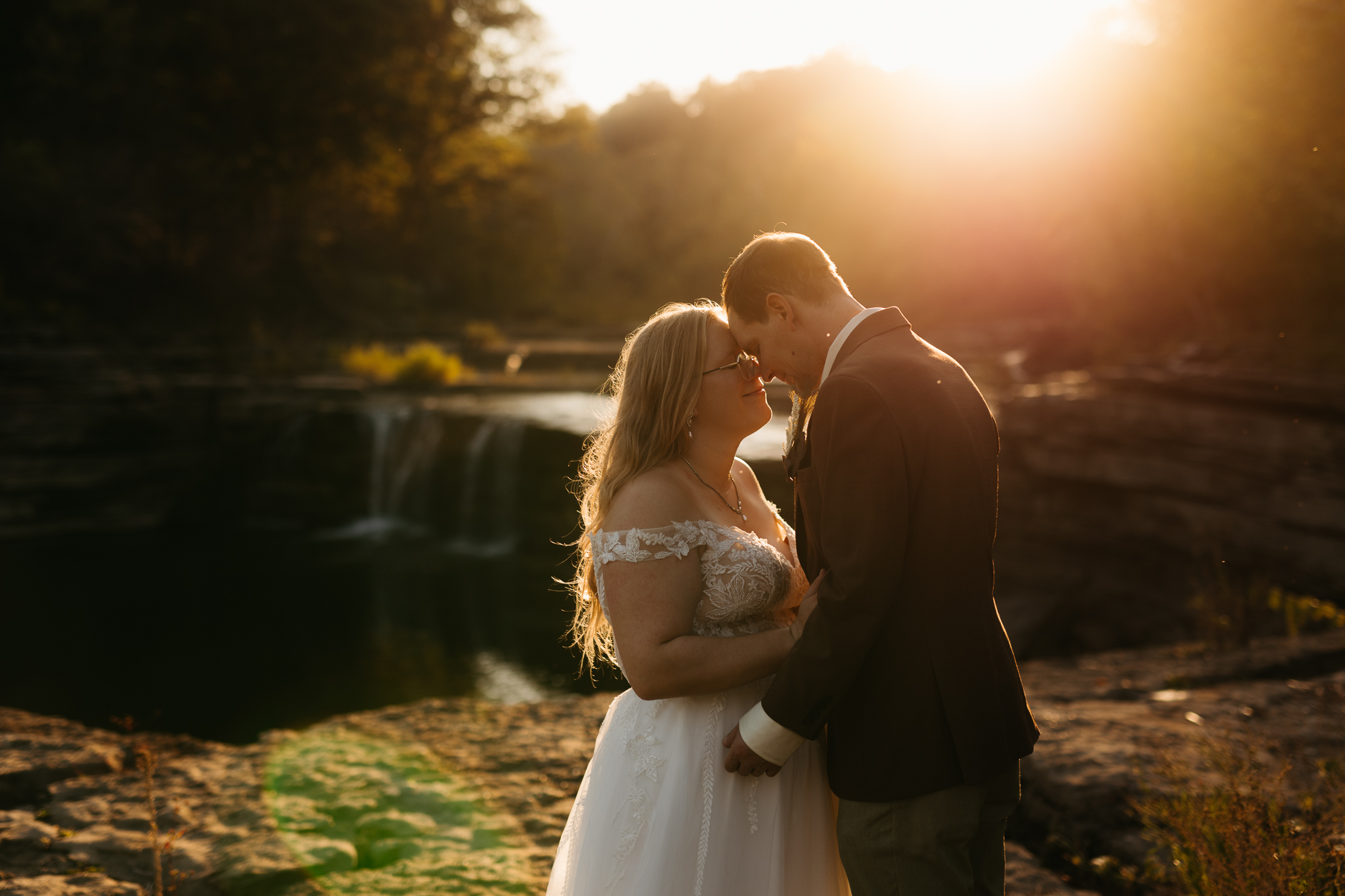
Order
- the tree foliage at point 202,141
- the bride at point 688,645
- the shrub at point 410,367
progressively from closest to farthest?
the bride at point 688,645 → the shrub at point 410,367 → the tree foliage at point 202,141

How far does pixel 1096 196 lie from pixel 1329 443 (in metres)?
12.1

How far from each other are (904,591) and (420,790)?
2.96m

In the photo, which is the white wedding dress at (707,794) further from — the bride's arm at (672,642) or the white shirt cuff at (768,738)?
the white shirt cuff at (768,738)

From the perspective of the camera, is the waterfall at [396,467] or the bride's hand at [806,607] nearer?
the bride's hand at [806,607]

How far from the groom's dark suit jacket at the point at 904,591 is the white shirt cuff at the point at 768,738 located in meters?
0.04

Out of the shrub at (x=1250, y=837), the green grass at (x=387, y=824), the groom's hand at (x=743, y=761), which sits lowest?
the green grass at (x=387, y=824)

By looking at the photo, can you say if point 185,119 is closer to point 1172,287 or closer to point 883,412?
point 1172,287

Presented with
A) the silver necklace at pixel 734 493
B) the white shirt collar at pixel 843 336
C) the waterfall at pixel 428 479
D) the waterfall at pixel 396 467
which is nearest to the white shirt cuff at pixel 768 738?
the silver necklace at pixel 734 493

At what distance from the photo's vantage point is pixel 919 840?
166 cm

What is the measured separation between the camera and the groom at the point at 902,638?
1579mm

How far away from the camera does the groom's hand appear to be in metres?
1.77

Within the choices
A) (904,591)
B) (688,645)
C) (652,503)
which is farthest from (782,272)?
(688,645)

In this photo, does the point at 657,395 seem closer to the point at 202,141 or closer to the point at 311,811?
the point at 311,811

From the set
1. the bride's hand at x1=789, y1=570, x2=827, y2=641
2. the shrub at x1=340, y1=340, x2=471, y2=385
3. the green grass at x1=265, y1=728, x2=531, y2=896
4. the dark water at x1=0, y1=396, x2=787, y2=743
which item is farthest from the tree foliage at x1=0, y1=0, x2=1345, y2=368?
the dark water at x1=0, y1=396, x2=787, y2=743
